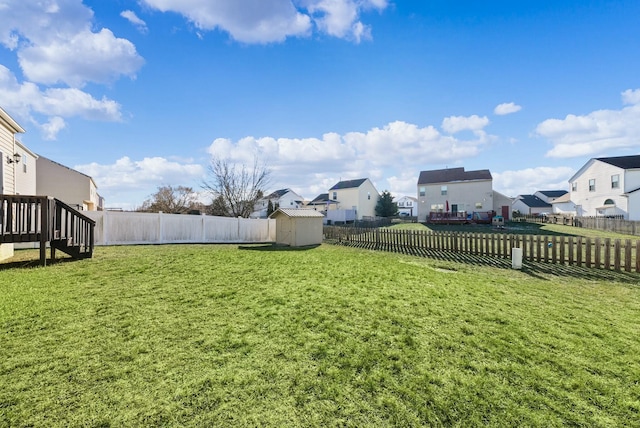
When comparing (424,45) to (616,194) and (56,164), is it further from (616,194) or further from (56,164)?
(616,194)

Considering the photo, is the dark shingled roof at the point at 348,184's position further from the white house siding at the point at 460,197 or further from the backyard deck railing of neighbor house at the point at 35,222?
the backyard deck railing of neighbor house at the point at 35,222

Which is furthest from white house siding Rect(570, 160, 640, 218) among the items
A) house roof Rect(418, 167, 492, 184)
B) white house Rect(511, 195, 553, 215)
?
white house Rect(511, 195, 553, 215)

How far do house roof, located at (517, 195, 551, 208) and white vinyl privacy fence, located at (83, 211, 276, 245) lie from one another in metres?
72.5

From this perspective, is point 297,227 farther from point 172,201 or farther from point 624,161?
point 624,161

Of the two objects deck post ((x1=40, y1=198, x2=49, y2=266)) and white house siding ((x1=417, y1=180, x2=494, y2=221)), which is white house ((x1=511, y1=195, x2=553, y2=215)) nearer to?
white house siding ((x1=417, y1=180, x2=494, y2=221))

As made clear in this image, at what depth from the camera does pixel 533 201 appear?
69.9m

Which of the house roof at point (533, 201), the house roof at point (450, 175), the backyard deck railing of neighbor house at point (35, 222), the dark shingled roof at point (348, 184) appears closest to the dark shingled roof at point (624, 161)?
the house roof at point (450, 175)

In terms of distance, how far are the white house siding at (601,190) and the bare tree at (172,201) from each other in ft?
A: 161

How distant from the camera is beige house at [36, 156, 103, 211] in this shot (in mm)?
23500

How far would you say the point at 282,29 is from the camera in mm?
11250

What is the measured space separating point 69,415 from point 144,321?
1.98 meters

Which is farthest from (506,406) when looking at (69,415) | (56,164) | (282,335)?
(56,164)

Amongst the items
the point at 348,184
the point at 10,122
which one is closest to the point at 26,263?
the point at 10,122

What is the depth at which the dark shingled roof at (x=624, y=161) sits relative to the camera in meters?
29.6
